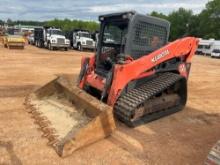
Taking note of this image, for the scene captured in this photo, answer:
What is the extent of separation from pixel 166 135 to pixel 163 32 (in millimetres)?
2732

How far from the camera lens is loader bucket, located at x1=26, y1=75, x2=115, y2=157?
556 cm

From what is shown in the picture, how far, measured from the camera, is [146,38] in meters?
7.66

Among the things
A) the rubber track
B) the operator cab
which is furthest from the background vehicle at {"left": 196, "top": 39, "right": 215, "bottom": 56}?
the rubber track

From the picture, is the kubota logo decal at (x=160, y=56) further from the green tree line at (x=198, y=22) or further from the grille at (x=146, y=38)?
the green tree line at (x=198, y=22)

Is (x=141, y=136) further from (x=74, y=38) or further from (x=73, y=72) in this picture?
→ (x=74, y=38)

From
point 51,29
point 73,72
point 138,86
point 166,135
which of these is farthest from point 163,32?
point 51,29

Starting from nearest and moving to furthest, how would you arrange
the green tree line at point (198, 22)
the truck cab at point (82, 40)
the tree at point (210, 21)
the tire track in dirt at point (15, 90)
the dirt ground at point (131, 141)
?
the dirt ground at point (131, 141), the tire track in dirt at point (15, 90), the truck cab at point (82, 40), the tree at point (210, 21), the green tree line at point (198, 22)

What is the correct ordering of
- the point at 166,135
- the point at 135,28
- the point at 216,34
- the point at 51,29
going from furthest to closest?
the point at 216,34
the point at 51,29
the point at 135,28
the point at 166,135

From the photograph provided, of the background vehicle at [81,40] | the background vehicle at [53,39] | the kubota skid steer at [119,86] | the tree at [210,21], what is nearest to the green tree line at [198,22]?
the tree at [210,21]

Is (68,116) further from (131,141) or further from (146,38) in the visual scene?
Answer: (146,38)

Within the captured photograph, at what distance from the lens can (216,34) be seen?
234 feet

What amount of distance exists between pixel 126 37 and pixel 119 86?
116cm

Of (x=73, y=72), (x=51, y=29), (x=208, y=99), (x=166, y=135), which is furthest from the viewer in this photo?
(x=51, y=29)

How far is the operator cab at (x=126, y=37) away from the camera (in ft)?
23.6
